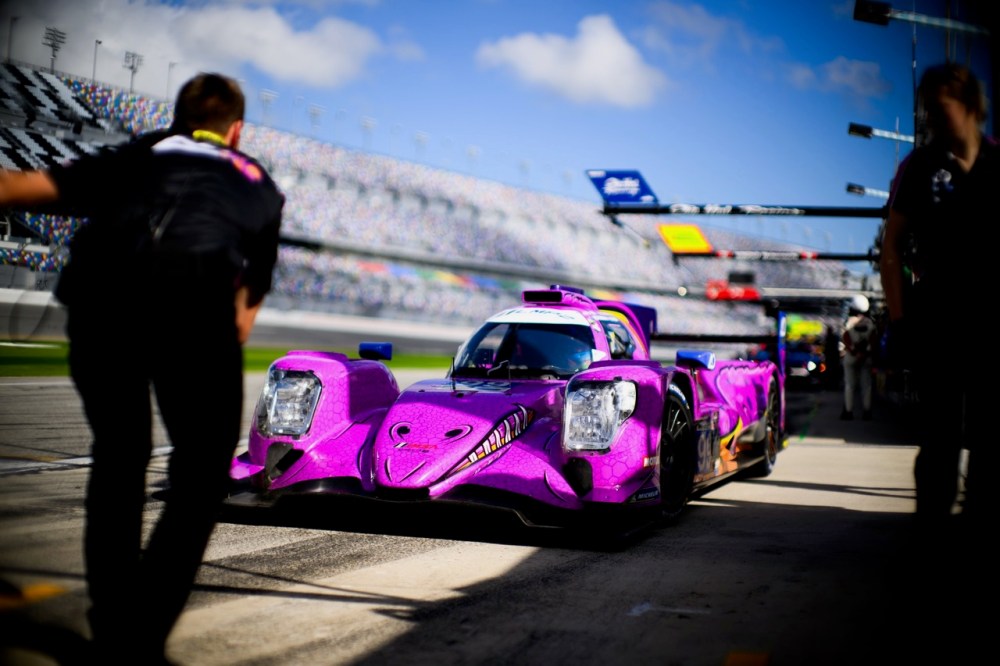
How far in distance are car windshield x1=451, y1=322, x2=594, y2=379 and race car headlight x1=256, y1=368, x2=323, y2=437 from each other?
43.5 inches

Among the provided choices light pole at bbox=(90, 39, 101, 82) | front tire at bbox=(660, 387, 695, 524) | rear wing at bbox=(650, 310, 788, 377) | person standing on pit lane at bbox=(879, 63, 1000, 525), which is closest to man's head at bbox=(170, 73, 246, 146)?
light pole at bbox=(90, 39, 101, 82)

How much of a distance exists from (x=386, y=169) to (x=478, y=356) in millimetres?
56220

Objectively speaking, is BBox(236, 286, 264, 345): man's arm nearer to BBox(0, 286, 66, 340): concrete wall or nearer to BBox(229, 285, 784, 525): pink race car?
BBox(0, 286, 66, 340): concrete wall

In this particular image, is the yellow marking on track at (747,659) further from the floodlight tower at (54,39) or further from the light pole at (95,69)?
the light pole at (95,69)

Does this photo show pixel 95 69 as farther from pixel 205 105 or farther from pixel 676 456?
pixel 676 456

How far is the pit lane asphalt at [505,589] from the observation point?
289cm

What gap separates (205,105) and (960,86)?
2.19 m

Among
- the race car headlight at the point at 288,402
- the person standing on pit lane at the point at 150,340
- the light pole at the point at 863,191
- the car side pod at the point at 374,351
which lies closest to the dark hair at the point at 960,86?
the person standing on pit lane at the point at 150,340

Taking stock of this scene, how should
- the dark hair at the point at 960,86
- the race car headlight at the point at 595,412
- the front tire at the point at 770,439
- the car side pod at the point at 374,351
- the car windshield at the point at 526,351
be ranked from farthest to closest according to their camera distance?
the front tire at the point at 770,439 < the car side pod at the point at 374,351 < the car windshield at the point at 526,351 < the race car headlight at the point at 595,412 < the dark hair at the point at 960,86

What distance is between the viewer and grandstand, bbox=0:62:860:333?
4797 centimetres

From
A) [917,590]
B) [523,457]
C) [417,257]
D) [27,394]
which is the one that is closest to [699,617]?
[917,590]

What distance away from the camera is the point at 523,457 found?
4871 mm

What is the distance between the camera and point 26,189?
2373 mm

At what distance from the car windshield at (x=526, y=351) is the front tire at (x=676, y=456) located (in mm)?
764
